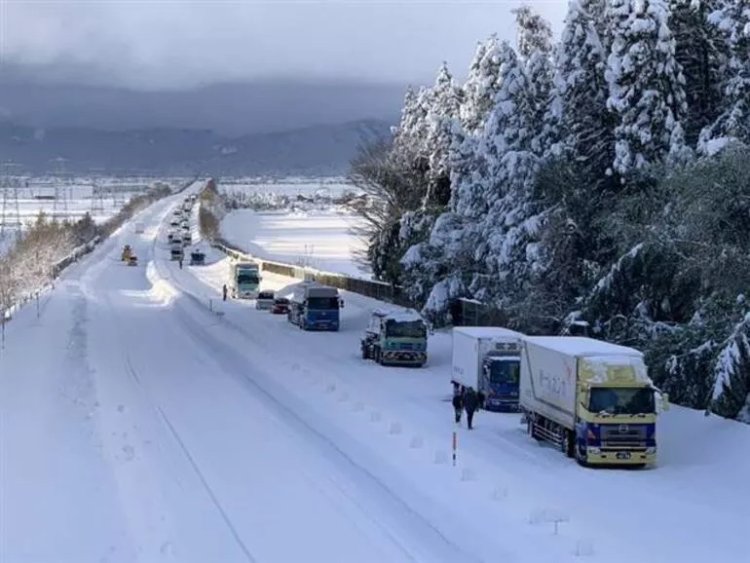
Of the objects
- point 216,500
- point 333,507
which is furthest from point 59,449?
point 333,507

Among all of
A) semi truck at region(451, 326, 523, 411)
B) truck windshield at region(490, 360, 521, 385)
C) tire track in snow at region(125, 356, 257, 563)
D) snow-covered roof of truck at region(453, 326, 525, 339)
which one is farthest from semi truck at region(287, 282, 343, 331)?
truck windshield at region(490, 360, 521, 385)

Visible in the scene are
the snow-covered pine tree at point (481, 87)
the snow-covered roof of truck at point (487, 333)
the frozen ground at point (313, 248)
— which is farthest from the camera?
the frozen ground at point (313, 248)

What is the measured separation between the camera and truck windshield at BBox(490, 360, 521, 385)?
120ft

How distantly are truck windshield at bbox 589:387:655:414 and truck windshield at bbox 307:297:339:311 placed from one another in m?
36.6

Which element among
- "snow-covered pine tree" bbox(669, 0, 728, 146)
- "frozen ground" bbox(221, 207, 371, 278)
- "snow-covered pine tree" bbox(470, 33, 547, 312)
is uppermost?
"snow-covered pine tree" bbox(669, 0, 728, 146)

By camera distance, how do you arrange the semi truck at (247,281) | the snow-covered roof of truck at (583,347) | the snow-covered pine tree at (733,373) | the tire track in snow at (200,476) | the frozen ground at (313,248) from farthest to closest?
1. the frozen ground at (313,248)
2. the semi truck at (247,281)
3. the snow-covered pine tree at (733,373)
4. the snow-covered roof of truck at (583,347)
5. the tire track in snow at (200,476)

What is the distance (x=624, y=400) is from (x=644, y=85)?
61.1ft

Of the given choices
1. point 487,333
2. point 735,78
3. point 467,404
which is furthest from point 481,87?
point 467,404

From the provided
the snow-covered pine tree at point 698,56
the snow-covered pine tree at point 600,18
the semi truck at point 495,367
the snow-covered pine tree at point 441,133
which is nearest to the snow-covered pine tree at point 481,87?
the snow-covered pine tree at point 441,133

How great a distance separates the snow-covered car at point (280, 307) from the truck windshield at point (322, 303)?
10.8 m

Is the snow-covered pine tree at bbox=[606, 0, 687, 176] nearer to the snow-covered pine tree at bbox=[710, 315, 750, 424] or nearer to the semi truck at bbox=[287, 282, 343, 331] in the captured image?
the snow-covered pine tree at bbox=[710, 315, 750, 424]

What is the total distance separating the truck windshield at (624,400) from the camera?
90.8 feet

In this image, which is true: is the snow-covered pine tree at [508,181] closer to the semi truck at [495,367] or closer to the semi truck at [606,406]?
the semi truck at [495,367]

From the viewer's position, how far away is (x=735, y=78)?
4066cm
